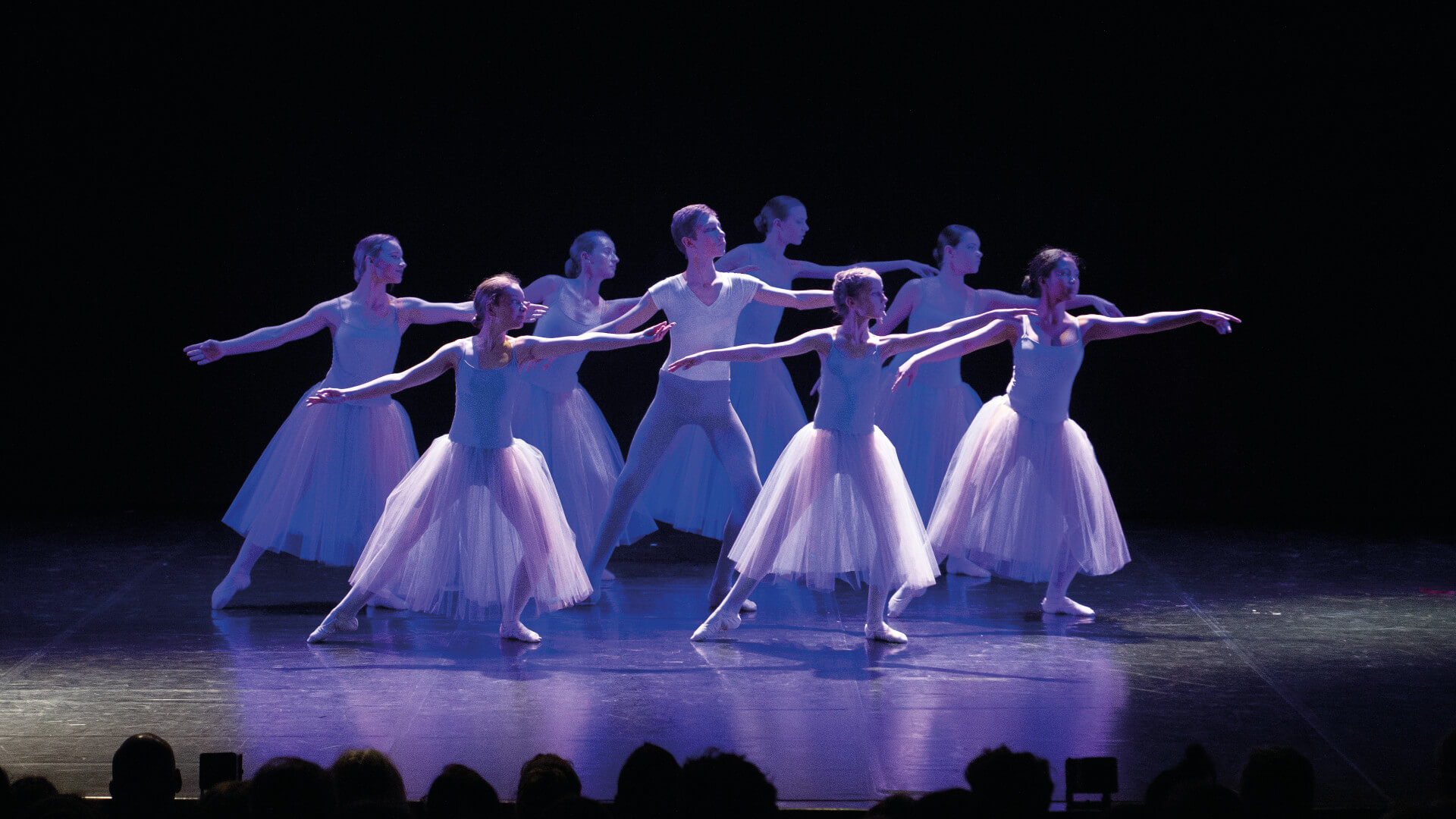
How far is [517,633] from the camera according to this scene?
436 centimetres

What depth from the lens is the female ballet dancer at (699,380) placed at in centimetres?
468

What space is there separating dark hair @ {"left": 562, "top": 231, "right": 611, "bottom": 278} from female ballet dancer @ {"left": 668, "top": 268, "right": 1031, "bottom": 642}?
3.34 ft

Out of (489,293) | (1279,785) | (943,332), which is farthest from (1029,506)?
(1279,785)

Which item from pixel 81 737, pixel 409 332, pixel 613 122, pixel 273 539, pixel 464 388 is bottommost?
pixel 81 737

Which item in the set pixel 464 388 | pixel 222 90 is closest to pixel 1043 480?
pixel 464 388

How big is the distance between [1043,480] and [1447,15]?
3.53m

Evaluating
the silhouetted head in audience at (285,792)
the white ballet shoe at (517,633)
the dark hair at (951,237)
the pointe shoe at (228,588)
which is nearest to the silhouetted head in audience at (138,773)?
the silhouetted head in audience at (285,792)

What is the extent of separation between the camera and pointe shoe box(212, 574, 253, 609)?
4.80m

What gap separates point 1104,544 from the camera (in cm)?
466

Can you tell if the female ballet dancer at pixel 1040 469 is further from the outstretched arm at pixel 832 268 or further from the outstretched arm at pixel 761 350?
the outstretched arm at pixel 832 268

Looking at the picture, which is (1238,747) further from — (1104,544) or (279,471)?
(279,471)

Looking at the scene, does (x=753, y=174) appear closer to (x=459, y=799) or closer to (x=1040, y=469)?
(x=1040, y=469)

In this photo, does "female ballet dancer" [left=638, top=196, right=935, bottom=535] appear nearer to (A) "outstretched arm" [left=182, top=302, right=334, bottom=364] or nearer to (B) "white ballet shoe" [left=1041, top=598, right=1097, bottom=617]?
(B) "white ballet shoe" [left=1041, top=598, right=1097, bottom=617]

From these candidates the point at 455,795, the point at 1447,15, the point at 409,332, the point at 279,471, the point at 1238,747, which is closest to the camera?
the point at 455,795
